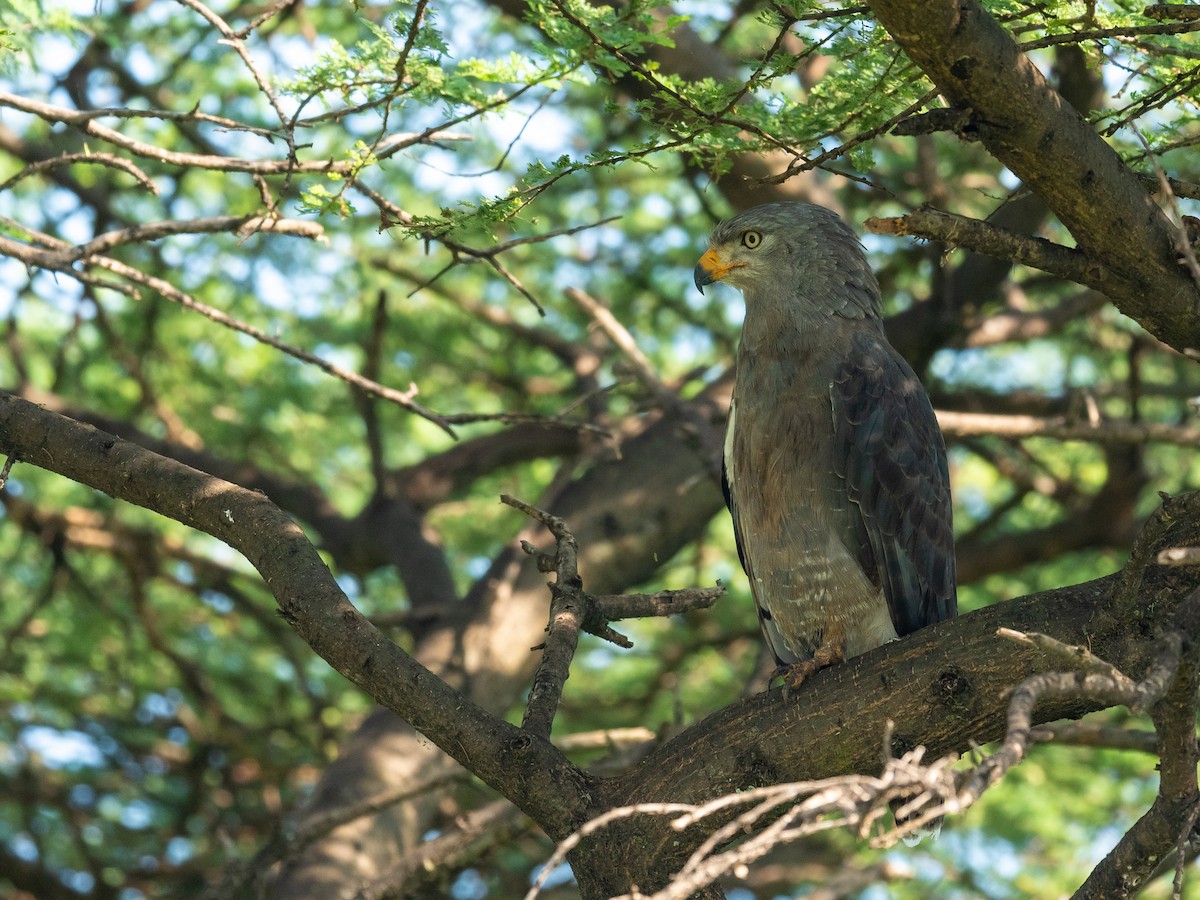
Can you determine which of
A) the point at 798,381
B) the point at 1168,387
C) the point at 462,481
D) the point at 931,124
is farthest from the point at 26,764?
the point at 1168,387

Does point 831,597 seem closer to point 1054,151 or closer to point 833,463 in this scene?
point 833,463

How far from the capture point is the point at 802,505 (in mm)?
4246

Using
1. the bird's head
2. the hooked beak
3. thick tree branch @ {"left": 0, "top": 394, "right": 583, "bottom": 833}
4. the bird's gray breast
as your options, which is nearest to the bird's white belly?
the bird's gray breast

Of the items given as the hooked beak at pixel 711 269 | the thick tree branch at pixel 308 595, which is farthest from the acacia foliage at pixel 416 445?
the thick tree branch at pixel 308 595

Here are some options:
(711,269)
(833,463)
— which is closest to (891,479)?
(833,463)

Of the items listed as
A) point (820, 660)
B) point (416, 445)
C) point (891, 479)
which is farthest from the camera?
point (416, 445)

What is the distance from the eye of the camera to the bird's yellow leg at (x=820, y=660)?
3520 mm

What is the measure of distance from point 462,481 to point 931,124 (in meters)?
5.12

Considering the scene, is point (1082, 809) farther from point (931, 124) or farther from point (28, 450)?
point (28, 450)

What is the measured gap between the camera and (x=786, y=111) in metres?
3.46

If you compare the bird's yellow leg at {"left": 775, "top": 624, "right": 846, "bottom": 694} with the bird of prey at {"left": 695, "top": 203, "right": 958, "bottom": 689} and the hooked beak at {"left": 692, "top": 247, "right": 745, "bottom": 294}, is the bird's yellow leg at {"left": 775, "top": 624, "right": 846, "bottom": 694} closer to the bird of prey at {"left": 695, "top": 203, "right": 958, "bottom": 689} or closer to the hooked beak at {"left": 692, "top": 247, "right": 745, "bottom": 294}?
the bird of prey at {"left": 695, "top": 203, "right": 958, "bottom": 689}

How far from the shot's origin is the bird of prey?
4.20m

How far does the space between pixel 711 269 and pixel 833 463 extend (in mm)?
967

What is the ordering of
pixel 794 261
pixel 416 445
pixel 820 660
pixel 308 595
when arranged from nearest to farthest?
pixel 308 595 < pixel 820 660 < pixel 794 261 < pixel 416 445
